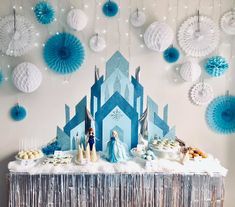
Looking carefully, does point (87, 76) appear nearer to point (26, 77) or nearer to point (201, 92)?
point (26, 77)

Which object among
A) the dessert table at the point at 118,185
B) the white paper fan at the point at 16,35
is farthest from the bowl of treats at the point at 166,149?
the white paper fan at the point at 16,35

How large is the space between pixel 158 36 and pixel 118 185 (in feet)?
3.78

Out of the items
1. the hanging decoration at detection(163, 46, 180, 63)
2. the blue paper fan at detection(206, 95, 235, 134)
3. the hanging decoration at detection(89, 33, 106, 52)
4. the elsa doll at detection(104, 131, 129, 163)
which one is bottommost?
the elsa doll at detection(104, 131, 129, 163)

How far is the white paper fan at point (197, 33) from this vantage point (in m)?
2.53

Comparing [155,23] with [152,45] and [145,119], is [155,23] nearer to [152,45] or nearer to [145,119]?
[152,45]

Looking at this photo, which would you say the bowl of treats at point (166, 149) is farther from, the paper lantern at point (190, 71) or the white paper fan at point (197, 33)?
the white paper fan at point (197, 33)

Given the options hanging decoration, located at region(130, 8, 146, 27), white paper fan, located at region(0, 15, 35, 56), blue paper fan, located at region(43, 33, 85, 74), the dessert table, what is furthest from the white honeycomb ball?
the dessert table

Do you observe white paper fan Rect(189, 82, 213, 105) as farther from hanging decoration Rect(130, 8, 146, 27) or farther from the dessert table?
hanging decoration Rect(130, 8, 146, 27)

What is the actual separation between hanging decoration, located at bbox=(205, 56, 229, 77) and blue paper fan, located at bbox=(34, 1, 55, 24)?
1.29 metres

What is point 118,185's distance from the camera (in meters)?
2.27

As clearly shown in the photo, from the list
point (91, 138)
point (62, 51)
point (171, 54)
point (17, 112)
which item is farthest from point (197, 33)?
point (17, 112)

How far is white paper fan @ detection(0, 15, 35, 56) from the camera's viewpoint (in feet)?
7.97

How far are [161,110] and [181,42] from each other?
56cm

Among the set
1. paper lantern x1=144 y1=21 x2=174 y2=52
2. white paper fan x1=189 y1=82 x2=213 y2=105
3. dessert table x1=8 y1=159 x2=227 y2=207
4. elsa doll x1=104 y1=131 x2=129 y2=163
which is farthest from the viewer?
white paper fan x1=189 y1=82 x2=213 y2=105
